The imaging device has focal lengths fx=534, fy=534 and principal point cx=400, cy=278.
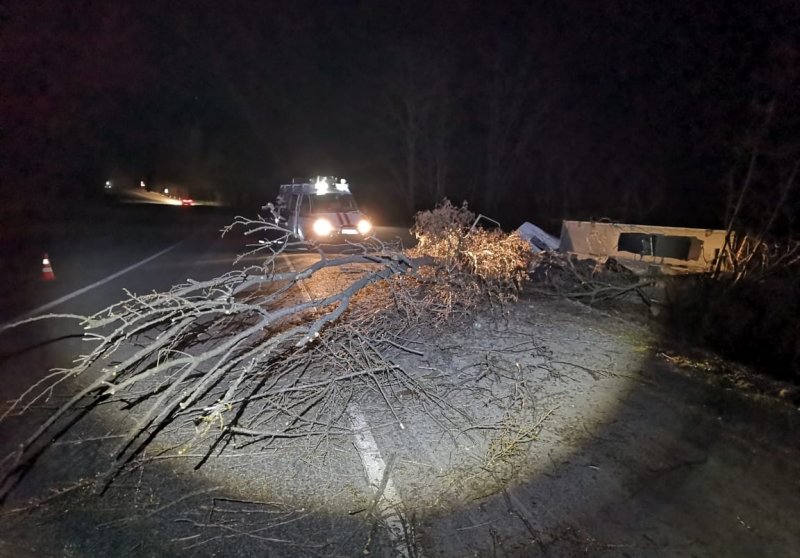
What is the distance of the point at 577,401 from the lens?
193 inches

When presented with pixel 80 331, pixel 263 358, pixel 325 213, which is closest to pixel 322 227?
pixel 325 213

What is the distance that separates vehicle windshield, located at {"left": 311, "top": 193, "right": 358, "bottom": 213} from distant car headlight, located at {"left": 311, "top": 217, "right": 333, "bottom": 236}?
0.33m

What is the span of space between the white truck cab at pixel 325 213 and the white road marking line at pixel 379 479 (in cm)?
932

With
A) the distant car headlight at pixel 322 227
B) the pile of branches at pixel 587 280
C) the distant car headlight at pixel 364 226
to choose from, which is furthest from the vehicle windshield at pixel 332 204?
the pile of branches at pixel 587 280

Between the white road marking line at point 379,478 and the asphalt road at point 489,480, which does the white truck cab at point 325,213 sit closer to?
the asphalt road at point 489,480

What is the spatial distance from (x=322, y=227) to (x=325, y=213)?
0.43 m

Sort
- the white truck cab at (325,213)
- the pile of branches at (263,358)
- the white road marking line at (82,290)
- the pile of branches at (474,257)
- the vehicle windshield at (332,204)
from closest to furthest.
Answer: the pile of branches at (263,358), the pile of branches at (474,257), the white road marking line at (82,290), the white truck cab at (325,213), the vehicle windshield at (332,204)

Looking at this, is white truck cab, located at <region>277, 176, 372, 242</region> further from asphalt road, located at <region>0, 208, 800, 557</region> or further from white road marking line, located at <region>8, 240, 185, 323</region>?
asphalt road, located at <region>0, 208, 800, 557</region>

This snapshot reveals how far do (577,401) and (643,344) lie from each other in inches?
83.2

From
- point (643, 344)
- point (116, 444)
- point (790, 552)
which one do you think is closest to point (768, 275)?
point (643, 344)

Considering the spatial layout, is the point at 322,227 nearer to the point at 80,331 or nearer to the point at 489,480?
the point at 80,331

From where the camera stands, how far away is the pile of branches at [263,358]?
414cm

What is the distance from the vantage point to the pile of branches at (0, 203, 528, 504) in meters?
4.14

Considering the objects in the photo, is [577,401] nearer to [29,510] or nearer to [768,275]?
[29,510]
